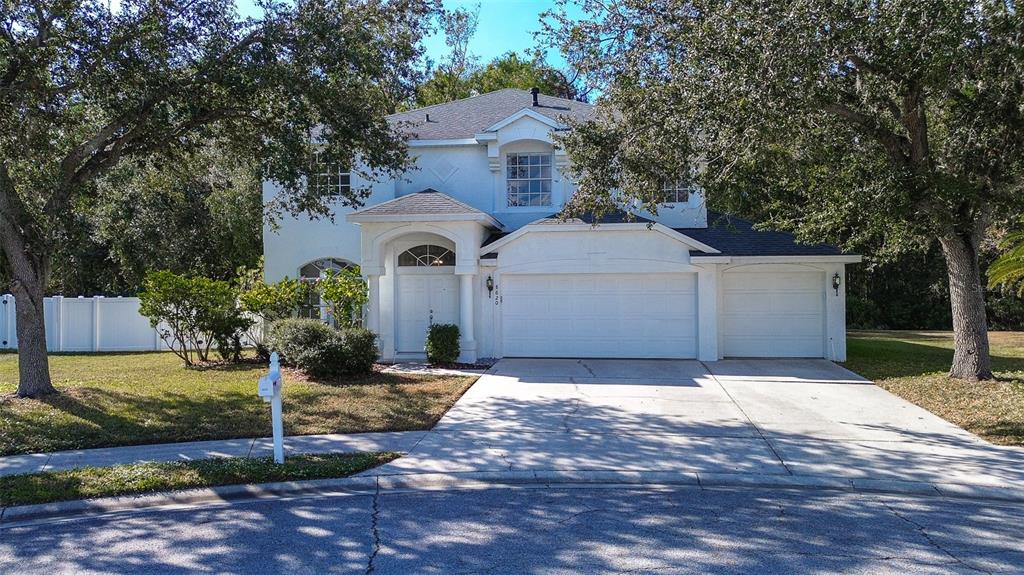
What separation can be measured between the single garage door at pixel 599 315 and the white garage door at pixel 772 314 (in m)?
1.05

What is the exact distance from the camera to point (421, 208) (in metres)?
15.1

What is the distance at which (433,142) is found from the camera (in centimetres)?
1762

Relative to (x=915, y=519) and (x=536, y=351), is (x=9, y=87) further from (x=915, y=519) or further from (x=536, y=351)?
(x=915, y=519)

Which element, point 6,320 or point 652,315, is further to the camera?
point 6,320

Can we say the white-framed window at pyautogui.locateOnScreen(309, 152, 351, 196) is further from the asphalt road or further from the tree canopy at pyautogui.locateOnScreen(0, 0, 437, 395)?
the asphalt road

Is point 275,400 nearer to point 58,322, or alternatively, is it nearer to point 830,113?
point 830,113

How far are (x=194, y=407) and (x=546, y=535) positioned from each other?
7177mm

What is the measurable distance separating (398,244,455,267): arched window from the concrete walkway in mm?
7586

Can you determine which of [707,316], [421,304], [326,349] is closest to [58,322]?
[421,304]

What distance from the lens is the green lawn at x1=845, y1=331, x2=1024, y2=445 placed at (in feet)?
29.7

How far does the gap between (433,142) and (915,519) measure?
561 inches

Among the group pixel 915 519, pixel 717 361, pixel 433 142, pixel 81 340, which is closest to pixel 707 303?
pixel 717 361

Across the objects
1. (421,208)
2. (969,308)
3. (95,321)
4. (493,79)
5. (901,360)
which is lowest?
(901,360)

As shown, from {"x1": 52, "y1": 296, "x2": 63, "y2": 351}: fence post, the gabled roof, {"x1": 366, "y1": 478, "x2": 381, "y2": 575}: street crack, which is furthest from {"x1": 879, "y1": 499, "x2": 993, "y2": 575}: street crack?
{"x1": 52, "y1": 296, "x2": 63, "y2": 351}: fence post
